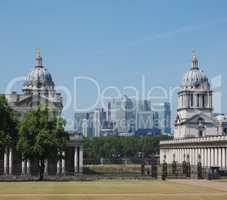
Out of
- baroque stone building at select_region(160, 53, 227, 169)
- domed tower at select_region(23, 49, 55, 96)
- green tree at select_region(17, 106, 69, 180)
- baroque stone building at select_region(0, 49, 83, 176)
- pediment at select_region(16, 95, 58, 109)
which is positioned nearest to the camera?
green tree at select_region(17, 106, 69, 180)

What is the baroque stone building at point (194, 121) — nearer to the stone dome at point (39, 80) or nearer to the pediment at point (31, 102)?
the stone dome at point (39, 80)

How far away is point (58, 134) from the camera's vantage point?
90.5 meters

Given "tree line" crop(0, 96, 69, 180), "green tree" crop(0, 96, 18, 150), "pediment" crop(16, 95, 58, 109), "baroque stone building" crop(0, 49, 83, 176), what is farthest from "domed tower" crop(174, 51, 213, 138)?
"green tree" crop(0, 96, 18, 150)

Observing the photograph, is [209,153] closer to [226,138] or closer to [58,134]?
[226,138]

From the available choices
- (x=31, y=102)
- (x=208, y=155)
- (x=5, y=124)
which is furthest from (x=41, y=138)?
(x=208, y=155)

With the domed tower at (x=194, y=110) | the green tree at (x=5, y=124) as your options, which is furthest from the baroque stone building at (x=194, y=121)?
the green tree at (x=5, y=124)

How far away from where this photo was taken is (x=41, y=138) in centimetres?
8862

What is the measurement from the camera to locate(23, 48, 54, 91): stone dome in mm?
169875

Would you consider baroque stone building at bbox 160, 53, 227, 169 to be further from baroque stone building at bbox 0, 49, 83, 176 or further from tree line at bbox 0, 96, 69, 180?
tree line at bbox 0, 96, 69, 180

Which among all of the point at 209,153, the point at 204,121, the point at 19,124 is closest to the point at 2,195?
the point at 19,124

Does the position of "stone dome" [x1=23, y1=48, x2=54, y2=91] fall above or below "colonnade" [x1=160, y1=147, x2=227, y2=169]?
above

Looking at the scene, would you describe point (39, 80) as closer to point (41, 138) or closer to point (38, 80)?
point (38, 80)

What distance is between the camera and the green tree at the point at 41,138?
88.6 metres

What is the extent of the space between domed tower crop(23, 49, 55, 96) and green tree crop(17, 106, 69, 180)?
75.2 m
